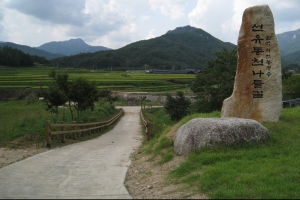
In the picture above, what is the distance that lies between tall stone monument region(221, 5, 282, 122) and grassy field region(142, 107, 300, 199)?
1.92m

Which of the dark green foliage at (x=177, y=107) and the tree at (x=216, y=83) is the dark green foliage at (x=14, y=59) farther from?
the tree at (x=216, y=83)

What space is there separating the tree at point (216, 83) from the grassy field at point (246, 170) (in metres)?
13.4

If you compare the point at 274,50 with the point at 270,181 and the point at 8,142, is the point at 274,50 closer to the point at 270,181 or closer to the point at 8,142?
the point at 270,181

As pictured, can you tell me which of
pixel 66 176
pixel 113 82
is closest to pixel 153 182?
pixel 66 176

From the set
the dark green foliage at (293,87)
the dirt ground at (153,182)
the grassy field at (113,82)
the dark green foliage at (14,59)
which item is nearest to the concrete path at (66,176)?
the dirt ground at (153,182)

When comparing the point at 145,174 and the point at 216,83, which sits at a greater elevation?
the point at 216,83

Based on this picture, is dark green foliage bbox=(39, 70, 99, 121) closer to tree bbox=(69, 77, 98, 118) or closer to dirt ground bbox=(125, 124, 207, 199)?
tree bbox=(69, 77, 98, 118)

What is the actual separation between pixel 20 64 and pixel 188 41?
11198cm

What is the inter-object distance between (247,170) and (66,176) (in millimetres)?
3713

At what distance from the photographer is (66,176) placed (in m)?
6.80

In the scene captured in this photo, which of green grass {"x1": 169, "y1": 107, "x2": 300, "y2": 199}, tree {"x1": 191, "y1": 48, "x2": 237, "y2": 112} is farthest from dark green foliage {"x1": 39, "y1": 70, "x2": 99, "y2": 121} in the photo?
green grass {"x1": 169, "y1": 107, "x2": 300, "y2": 199}

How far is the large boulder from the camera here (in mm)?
7016

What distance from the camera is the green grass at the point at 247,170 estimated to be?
489cm

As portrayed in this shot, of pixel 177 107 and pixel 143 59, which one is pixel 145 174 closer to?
pixel 177 107
